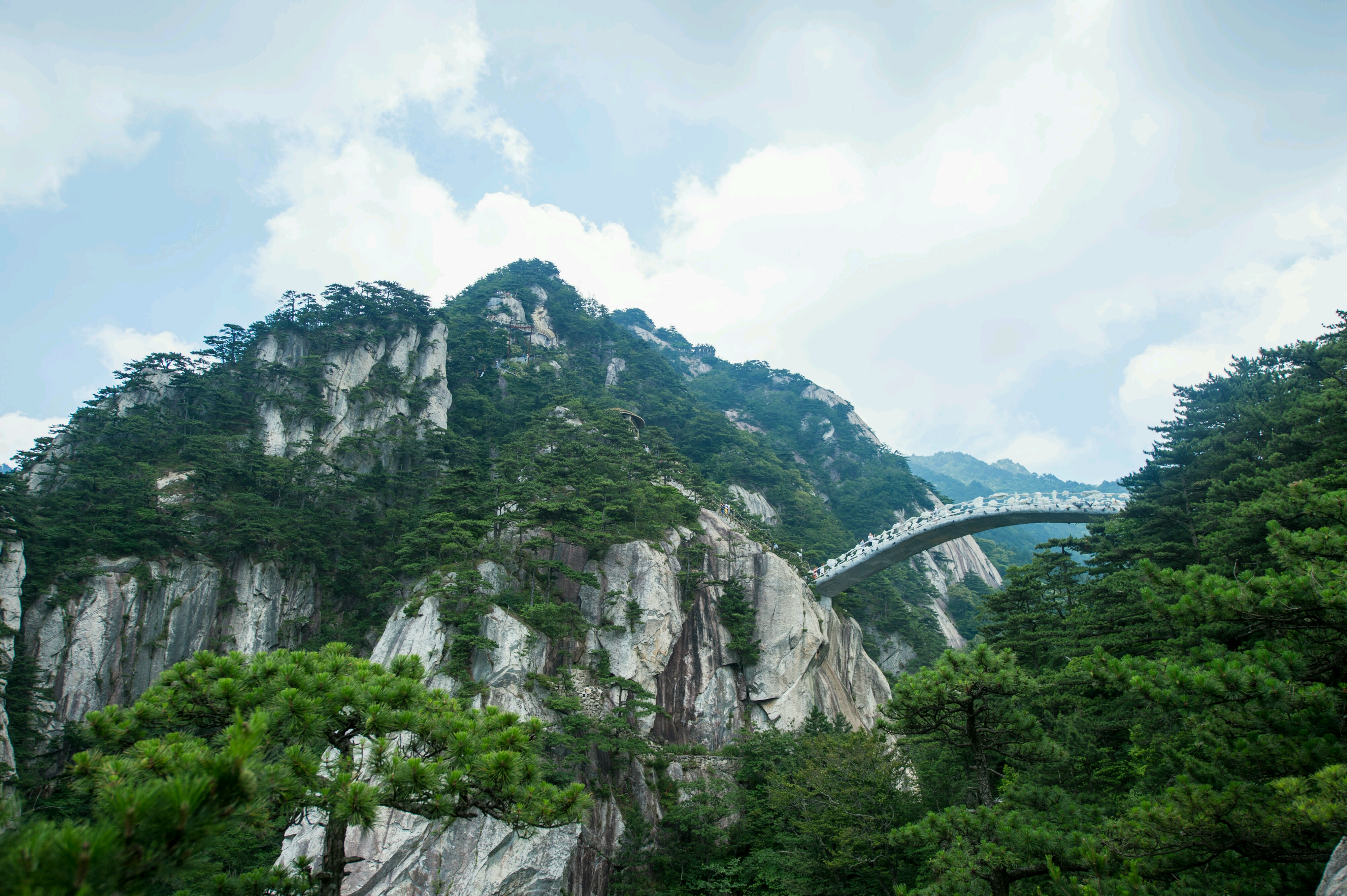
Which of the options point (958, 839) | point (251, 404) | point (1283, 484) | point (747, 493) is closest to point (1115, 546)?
point (1283, 484)

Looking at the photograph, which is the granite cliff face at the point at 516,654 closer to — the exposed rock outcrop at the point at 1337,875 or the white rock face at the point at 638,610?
the white rock face at the point at 638,610

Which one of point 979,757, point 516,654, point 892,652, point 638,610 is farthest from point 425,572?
point 892,652

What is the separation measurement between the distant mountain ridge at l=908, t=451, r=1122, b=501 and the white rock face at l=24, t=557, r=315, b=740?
6818 centimetres

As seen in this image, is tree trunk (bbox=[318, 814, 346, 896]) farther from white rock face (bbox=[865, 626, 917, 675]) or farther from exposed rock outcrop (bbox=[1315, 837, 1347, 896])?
white rock face (bbox=[865, 626, 917, 675])

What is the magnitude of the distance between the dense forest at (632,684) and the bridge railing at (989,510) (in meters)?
2.24

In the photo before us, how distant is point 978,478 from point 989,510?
282 feet

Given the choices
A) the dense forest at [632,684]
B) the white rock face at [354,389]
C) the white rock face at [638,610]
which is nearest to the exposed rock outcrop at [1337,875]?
the dense forest at [632,684]

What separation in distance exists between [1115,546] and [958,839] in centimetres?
1249

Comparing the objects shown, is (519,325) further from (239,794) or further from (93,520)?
(239,794)

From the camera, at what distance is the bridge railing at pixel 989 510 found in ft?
72.3

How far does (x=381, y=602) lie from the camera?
834 inches

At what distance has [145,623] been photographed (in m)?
18.8

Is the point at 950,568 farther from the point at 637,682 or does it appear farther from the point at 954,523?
the point at 637,682

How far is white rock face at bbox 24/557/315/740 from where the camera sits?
687 inches
